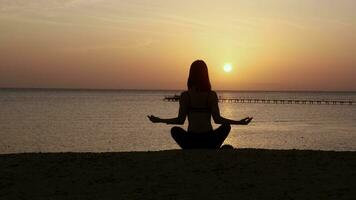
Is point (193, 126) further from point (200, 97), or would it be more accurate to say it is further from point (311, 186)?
point (311, 186)

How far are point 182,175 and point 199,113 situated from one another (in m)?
1.53

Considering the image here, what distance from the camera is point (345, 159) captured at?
31.4 feet

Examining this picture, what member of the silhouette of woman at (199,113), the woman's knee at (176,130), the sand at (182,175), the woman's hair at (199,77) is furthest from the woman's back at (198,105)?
the sand at (182,175)

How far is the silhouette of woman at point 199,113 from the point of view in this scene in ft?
29.6

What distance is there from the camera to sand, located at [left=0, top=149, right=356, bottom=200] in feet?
23.6

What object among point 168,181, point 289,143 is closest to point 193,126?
point 168,181

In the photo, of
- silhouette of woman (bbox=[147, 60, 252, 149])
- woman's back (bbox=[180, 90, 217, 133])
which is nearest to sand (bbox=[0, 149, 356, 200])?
silhouette of woman (bbox=[147, 60, 252, 149])

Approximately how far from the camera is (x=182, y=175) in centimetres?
818

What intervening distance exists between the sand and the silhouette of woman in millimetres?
290

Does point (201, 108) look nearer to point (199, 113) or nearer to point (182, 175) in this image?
point (199, 113)

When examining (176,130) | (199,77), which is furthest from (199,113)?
(199,77)

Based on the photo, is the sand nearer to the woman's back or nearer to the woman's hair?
the woman's back

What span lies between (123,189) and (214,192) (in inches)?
50.1

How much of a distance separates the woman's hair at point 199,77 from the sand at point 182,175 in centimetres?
123
